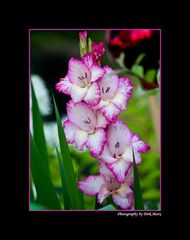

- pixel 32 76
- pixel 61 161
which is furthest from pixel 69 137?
pixel 32 76

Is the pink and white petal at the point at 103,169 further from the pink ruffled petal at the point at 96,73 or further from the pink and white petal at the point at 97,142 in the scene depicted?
the pink ruffled petal at the point at 96,73

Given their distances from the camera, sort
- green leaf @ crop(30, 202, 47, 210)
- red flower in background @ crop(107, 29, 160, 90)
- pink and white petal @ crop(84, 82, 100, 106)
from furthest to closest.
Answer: red flower in background @ crop(107, 29, 160, 90) → green leaf @ crop(30, 202, 47, 210) → pink and white petal @ crop(84, 82, 100, 106)

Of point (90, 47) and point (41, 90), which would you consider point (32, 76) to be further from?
point (90, 47)

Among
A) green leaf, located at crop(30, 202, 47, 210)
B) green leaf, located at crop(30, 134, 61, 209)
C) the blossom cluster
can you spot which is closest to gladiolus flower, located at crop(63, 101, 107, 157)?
the blossom cluster

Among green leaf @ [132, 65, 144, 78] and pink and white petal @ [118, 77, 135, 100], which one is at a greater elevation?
green leaf @ [132, 65, 144, 78]

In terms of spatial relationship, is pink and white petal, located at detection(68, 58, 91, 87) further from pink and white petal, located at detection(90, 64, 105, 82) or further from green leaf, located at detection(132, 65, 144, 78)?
green leaf, located at detection(132, 65, 144, 78)
